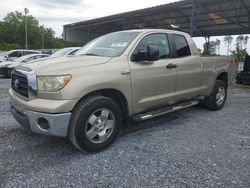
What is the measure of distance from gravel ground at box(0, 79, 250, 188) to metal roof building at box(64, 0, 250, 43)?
13.5 m

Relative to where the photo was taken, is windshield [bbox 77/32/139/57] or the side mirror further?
windshield [bbox 77/32/139/57]

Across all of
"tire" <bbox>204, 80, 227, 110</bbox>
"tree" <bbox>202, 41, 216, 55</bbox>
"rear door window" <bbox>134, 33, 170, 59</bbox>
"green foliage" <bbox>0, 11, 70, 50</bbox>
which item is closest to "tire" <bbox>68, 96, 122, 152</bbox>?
"rear door window" <bbox>134, 33, 170, 59</bbox>

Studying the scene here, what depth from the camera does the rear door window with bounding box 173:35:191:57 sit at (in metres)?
5.05

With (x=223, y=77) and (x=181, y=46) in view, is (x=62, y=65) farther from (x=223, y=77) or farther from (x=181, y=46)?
(x=223, y=77)

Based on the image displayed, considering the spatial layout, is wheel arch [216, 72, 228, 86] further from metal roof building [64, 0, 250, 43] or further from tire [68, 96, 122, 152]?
metal roof building [64, 0, 250, 43]

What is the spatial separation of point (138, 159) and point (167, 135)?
115 cm

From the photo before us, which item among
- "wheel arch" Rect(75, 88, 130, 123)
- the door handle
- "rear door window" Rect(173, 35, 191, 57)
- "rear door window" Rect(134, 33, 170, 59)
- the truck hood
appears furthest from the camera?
"rear door window" Rect(173, 35, 191, 57)

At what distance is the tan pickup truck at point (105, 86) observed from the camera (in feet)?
10.9

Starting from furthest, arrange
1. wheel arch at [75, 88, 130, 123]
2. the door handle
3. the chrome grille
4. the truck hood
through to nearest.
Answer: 1. the door handle
2. wheel arch at [75, 88, 130, 123]
3. the chrome grille
4. the truck hood

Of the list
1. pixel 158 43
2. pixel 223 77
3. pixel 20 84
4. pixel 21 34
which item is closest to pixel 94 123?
pixel 20 84

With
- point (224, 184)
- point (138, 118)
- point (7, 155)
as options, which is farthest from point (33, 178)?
point (224, 184)

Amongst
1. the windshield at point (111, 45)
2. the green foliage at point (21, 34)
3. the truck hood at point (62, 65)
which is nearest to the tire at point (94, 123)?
the truck hood at point (62, 65)

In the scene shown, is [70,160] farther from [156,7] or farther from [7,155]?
[156,7]

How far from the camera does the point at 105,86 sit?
3.66 m
